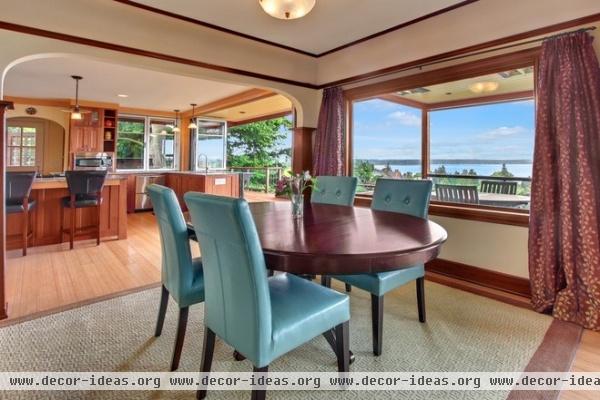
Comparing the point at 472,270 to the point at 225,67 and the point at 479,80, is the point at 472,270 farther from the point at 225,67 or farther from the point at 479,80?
the point at 225,67

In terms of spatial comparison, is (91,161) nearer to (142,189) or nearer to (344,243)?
(142,189)

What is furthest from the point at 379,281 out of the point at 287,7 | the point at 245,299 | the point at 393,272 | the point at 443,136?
the point at 443,136

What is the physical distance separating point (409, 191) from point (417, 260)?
130cm

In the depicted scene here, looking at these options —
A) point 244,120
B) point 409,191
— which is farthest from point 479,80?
point 244,120

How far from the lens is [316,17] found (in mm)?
3080

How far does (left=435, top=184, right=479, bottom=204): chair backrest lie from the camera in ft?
11.8

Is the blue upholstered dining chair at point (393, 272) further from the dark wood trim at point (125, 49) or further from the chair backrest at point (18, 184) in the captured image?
the chair backrest at point (18, 184)

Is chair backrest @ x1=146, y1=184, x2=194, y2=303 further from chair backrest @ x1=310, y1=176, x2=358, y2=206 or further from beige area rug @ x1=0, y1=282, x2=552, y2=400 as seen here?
chair backrest @ x1=310, y1=176, x2=358, y2=206

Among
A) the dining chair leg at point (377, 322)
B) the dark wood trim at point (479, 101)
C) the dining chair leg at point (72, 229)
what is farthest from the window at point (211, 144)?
the dining chair leg at point (377, 322)

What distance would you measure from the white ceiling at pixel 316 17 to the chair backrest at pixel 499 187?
6.42 feet

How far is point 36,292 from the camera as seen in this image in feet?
9.07

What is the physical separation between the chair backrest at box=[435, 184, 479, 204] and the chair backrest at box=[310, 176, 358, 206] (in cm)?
133

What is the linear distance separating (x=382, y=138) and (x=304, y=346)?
308cm

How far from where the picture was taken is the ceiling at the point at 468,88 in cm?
307
